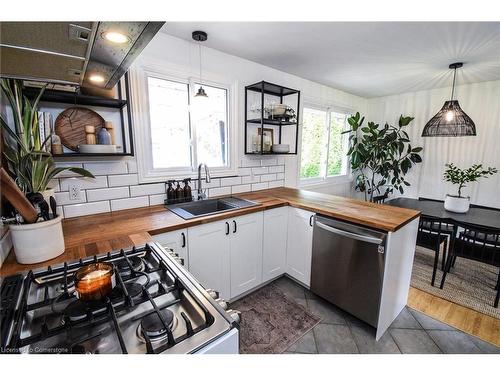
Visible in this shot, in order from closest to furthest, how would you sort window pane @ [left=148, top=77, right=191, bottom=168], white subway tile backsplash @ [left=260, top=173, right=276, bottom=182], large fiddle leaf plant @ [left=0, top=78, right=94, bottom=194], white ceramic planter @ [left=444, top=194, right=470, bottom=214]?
large fiddle leaf plant @ [left=0, top=78, right=94, bottom=194] → window pane @ [left=148, top=77, right=191, bottom=168] → white ceramic planter @ [left=444, top=194, right=470, bottom=214] → white subway tile backsplash @ [left=260, top=173, right=276, bottom=182]

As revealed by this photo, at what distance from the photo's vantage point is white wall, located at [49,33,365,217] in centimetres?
174

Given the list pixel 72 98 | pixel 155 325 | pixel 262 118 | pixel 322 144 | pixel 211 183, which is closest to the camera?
pixel 155 325

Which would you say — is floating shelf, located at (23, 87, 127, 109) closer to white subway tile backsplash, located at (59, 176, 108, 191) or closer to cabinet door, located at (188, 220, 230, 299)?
white subway tile backsplash, located at (59, 176, 108, 191)

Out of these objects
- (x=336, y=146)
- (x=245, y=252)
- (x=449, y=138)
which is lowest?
(x=245, y=252)

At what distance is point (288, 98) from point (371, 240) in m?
2.21

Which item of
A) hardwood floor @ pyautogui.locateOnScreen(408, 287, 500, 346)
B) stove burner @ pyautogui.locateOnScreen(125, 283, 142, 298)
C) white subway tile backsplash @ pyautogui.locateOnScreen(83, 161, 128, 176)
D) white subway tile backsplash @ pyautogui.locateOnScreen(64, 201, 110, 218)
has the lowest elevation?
hardwood floor @ pyautogui.locateOnScreen(408, 287, 500, 346)

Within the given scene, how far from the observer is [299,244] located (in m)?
2.20

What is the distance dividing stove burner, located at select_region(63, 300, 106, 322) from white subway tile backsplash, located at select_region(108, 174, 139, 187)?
1288mm

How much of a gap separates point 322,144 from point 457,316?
2.73m

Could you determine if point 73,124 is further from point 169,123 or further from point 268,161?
point 268,161

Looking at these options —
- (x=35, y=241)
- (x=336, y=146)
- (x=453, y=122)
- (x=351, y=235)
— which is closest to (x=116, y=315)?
(x=35, y=241)

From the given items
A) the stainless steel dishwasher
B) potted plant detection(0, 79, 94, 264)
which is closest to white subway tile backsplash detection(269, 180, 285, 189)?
the stainless steel dishwasher

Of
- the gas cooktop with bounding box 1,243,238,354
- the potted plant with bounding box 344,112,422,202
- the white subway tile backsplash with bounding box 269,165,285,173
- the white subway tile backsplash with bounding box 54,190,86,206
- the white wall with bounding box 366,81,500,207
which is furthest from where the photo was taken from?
the potted plant with bounding box 344,112,422,202

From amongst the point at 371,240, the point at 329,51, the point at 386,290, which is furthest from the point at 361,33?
the point at 386,290
